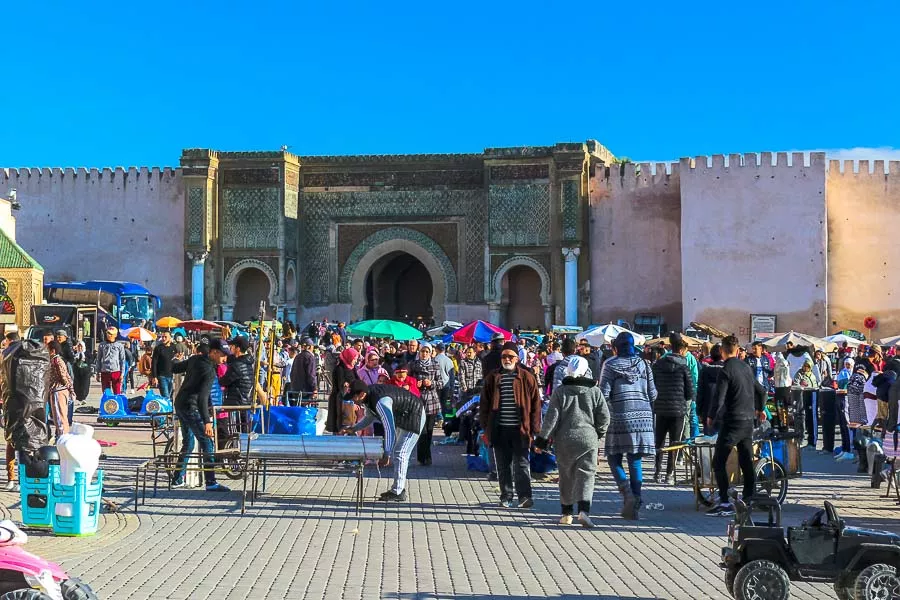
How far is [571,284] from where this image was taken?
32125 millimetres

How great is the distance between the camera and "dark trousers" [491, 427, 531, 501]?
886 cm

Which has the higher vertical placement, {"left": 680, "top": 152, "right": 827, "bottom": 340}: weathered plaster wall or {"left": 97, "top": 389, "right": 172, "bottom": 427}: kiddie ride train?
{"left": 680, "top": 152, "right": 827, "bottom": 340}: weathered plaster wall

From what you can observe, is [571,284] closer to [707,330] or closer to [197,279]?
[707,330]

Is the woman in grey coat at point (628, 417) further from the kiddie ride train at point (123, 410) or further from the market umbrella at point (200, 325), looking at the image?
the market umbrella at point (200, 325)

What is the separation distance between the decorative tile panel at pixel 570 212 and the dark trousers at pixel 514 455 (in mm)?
23352

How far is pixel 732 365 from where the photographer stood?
8.61m

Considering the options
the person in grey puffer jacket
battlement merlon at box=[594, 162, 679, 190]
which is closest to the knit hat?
the person in grey puffer jacket

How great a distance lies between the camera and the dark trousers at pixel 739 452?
28.0ft

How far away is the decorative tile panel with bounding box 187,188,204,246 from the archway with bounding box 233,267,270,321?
160cm

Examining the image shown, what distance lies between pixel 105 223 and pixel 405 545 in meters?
30.0

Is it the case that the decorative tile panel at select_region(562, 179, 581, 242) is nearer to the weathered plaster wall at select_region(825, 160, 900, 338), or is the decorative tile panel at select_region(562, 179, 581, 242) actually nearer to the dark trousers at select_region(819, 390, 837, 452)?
the weathered plaster wall at select_region(825, 160, 900, 338)

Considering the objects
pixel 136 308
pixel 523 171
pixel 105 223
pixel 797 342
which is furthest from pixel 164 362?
pixel 105 223

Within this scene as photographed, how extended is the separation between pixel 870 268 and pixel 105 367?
20.3m

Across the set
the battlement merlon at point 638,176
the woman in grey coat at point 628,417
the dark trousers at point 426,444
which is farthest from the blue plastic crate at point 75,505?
the battlement merlon at point 638,176
